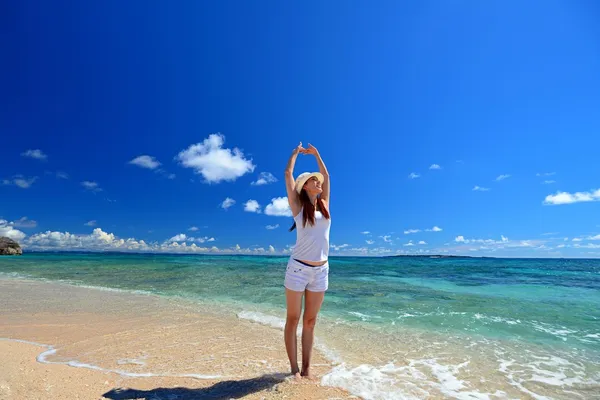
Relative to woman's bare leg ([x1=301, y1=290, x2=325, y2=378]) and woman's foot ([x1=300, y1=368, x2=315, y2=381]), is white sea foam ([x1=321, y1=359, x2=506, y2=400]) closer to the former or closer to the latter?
woman's foot ([x1=300, y1=368, x2=315, y2=381])

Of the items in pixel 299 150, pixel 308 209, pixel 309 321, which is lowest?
pixel 309 321

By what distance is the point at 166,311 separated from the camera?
25.9ft

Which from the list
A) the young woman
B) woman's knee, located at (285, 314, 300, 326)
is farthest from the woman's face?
woman's knee, located at (285, 314, 300, 326)

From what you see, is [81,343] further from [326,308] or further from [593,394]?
[593,394]

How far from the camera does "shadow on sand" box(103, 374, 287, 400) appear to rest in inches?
128

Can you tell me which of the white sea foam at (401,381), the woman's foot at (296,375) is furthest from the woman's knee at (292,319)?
the white sea foam at (401,381)

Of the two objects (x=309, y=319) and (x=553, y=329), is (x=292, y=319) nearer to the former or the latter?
(x=309, y=319)

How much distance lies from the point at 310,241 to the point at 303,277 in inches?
15.0

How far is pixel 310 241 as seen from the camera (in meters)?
3.44

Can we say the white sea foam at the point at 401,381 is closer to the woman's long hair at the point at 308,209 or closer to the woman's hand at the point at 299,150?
the woman's long hair at the point at 308,209

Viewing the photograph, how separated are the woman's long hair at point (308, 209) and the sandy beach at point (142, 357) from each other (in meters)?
1.71

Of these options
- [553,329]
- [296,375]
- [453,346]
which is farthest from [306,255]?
[553,329]

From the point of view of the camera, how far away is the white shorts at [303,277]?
3451 millimetres

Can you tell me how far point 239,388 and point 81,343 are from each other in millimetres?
3058
